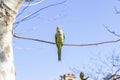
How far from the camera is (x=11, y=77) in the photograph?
9.91 ft

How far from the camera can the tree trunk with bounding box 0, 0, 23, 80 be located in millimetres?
3021

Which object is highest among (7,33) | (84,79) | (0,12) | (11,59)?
(0,12)

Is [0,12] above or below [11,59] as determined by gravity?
above

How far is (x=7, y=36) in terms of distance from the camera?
3.16 meters

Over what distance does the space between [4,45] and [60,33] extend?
306 cm

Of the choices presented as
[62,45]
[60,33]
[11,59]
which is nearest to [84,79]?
[11,59]

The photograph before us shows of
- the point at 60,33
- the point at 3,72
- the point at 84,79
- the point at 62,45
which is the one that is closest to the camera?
the point at 3,72

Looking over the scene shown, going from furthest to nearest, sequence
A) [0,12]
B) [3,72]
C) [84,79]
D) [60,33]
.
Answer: [60,33]
[84,79]
[0,12]
[3,72]

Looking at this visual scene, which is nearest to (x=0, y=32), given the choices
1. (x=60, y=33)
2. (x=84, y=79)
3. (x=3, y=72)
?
(x=3, y=72)

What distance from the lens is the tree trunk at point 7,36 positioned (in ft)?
9.91

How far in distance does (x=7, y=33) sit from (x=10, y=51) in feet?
0.56

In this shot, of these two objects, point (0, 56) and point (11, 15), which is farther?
point (11, 15)

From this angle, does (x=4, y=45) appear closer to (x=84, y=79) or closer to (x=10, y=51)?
(x=10, y=51)

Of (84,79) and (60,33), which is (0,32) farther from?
(60,33)
